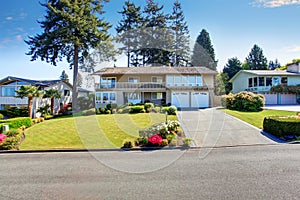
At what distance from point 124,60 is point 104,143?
30.6 metres

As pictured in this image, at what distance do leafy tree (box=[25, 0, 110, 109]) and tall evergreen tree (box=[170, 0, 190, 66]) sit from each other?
724 inches

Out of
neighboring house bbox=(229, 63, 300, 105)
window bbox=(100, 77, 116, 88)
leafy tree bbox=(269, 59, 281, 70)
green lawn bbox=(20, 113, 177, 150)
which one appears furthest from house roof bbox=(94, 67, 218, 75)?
leafy tree bbox=(269, 59, 281, 70)

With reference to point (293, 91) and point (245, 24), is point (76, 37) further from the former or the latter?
point (293, 91)

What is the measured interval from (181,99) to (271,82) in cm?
1680

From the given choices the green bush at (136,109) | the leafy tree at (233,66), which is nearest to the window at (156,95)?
the green bush at (136,109)

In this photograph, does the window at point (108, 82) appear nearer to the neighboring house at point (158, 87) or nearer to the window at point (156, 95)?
the neighboring house at point (158, 87)

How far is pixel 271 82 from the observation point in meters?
32.2

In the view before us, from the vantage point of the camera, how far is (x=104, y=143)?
11383 millimetres

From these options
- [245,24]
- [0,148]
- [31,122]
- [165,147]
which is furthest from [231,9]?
[31,122]

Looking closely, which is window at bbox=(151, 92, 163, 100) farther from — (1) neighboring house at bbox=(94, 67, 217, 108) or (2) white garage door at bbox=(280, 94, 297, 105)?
(2) white garage door at bbox=(280, 94, 297, 105)

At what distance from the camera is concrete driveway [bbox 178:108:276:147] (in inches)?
448

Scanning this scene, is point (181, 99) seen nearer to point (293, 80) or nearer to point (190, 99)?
point (190, 99)

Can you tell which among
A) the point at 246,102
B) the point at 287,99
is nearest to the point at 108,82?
the point at 246,102

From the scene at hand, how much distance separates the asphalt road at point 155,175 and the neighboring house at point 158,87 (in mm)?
17047
